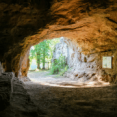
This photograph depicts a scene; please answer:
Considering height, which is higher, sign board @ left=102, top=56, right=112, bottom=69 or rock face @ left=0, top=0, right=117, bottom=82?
rock face @ left=0, top=0, right=117, bottom=82

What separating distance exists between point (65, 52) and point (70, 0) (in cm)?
1163

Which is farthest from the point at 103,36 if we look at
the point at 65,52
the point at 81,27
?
Result: the point at 65,52

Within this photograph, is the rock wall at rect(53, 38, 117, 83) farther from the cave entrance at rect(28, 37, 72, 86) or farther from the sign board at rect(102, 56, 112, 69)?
the cave entrance at rect(28, 37, 72, 86)

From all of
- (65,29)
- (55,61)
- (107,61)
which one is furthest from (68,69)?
(65,29)

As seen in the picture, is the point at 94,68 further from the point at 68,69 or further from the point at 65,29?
the point at 68,69

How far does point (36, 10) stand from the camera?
486 centimetres

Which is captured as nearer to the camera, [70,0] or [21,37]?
[70,0]

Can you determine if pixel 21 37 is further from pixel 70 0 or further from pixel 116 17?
pixel 116 17

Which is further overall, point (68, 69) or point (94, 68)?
point (68, 69)

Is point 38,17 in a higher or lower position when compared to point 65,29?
higher

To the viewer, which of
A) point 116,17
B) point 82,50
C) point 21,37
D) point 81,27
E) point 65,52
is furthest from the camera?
point 65,52

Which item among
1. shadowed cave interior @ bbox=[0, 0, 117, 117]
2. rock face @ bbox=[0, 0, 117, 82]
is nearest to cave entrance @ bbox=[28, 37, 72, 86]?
shadowed cave interior @ bbox=[0, 0, 117, 117]

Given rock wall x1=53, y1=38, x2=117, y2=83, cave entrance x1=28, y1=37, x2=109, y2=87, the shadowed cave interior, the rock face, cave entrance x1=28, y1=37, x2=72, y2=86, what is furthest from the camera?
cave entrance x1=28, y1=37, x2=72, y2=86

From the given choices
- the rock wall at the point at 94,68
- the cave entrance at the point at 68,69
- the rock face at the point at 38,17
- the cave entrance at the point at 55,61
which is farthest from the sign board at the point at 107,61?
the cave entrance at the point at 55,61
